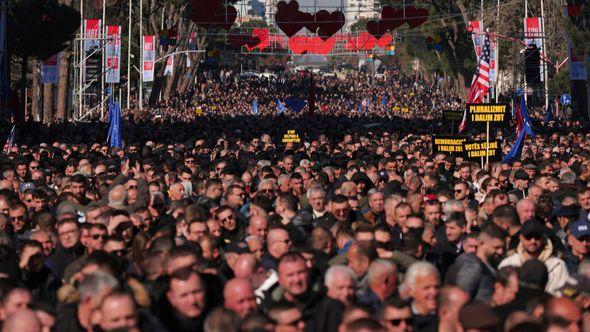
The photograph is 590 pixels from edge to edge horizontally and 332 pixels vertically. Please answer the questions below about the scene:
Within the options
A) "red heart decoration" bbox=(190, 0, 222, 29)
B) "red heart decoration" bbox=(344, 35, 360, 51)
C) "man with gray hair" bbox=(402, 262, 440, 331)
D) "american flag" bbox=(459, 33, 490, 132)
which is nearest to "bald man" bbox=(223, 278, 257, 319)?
"man with gray hair" bbox=(402, 262, 440, 331)

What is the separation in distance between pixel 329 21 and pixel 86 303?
46618mm

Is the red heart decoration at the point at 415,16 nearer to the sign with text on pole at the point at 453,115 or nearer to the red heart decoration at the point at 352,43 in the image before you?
the sign with text on pole at the point at 453,115

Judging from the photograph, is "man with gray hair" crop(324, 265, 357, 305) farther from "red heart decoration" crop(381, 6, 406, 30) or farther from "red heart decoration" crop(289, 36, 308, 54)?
"red heart decoration" crop(289, 36, 308, 54)

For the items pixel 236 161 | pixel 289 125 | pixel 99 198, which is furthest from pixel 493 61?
pixel 99 198

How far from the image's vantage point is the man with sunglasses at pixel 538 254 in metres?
10.6

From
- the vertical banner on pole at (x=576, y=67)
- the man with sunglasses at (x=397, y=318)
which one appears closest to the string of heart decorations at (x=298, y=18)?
the vertical banner on pole at (x=576, y=67)

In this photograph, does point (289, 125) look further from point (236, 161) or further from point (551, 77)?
point (551, 77)

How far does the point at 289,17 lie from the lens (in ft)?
176

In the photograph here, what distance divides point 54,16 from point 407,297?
41.1 meters

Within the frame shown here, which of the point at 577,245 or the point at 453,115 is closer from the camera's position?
the point at 577,245

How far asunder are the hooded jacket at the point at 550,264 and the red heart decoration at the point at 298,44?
7634cm

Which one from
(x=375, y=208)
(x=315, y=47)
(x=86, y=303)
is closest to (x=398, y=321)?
(x=86, y=303)

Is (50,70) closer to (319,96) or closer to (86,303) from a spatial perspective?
(86,303)

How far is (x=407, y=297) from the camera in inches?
359
